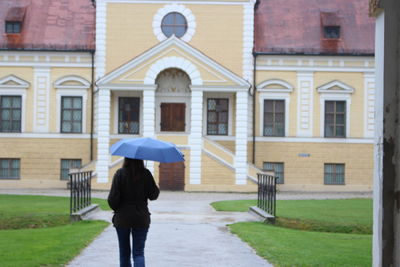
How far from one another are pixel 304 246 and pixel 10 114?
25991 mm

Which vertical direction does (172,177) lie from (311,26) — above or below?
below

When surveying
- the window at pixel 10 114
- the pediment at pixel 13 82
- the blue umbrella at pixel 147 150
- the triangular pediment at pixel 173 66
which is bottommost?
the blue umbrella at pixel 147 150

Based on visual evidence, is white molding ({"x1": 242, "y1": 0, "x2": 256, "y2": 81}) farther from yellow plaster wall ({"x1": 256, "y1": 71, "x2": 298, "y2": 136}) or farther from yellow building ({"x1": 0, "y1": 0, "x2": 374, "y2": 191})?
yellow plaster wall ({"x1": 256, "y1": 71, "x2": 298, "y2": 136})

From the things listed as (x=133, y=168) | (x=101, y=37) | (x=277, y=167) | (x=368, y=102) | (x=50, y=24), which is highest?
(x=50, y=24)

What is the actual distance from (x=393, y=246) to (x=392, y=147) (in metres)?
1.15

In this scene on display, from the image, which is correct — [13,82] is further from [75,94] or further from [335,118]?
[335,118]

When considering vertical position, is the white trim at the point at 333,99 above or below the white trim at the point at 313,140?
above

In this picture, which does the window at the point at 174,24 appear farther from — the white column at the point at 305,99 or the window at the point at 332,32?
the window at the point at 332,32

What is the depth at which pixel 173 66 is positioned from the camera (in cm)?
3484

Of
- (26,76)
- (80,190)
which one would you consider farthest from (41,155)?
(80,190)

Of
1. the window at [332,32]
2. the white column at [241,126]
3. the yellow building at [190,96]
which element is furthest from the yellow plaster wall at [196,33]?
the window at [332,32]

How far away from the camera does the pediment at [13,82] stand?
36.5 metres

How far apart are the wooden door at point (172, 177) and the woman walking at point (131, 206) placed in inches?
973

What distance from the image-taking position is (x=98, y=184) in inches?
1347
